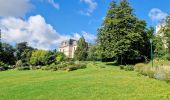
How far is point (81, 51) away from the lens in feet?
338

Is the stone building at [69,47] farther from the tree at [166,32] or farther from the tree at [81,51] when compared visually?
the tree at [166,32]

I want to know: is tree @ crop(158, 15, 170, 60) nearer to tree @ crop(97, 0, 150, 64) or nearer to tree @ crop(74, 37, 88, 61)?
tree @ crop(97, 0, 150, 64)

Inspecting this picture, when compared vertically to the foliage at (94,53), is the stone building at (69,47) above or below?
above

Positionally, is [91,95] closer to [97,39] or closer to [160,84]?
[160,84]

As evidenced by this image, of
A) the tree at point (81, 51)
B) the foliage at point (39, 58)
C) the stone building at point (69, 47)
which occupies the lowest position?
the foliage at point (39, 58)

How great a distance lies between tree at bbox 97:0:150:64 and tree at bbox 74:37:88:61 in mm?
45192

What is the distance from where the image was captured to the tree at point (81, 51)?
331ft

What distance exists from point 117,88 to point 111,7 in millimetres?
35280

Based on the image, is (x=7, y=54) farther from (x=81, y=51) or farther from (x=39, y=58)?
(x=81, y=51)

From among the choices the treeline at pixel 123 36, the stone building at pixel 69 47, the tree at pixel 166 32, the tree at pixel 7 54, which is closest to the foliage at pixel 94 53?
the treeline at pixel 123 36

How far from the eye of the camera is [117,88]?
69.1 feet

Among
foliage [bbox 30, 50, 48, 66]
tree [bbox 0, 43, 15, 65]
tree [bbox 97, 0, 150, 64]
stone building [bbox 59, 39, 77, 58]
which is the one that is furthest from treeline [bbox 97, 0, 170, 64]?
stone building [bbox 59, 39, 77, 58]

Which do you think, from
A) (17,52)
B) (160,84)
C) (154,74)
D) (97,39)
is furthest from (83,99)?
(17,52)

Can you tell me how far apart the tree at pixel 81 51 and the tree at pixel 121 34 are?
45.2m
